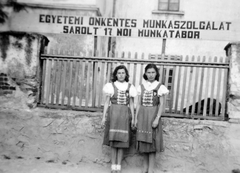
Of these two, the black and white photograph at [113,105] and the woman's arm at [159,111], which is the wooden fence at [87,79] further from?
the woman's arm at [159,111]

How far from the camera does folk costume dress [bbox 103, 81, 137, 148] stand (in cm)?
381

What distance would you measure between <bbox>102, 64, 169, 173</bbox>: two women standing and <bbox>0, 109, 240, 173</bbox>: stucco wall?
0.37 m

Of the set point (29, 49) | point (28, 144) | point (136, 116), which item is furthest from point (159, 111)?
point (29, 49)

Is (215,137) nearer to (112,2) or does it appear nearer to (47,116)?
(47,116)

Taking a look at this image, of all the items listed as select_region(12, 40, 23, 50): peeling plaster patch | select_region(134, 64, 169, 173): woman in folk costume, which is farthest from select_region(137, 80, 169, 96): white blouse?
select_region(12, 40, 23, 50): peeling plaster patch

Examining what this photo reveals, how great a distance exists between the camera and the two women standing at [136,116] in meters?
3.79

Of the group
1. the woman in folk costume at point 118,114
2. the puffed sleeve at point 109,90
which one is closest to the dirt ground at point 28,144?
the woman in folk costume at point 118,114

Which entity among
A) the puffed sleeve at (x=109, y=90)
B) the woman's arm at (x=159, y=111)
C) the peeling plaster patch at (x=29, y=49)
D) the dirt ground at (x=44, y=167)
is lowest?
the dirt ground at (x=44, y=167)

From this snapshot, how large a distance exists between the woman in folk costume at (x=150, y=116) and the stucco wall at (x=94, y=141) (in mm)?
377

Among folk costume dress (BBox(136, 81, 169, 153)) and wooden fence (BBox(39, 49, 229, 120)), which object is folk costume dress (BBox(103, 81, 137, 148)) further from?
wooden fence (BBox(39, 49, 229, 120))

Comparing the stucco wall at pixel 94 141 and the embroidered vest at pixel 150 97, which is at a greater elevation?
the embroidered vest at pixel 150 97

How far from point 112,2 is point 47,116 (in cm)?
753

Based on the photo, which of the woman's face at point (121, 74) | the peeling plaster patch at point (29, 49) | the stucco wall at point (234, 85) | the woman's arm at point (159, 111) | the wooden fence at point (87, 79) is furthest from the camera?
the peeling plaster patch at point (29, 49)

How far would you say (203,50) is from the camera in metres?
10.4
